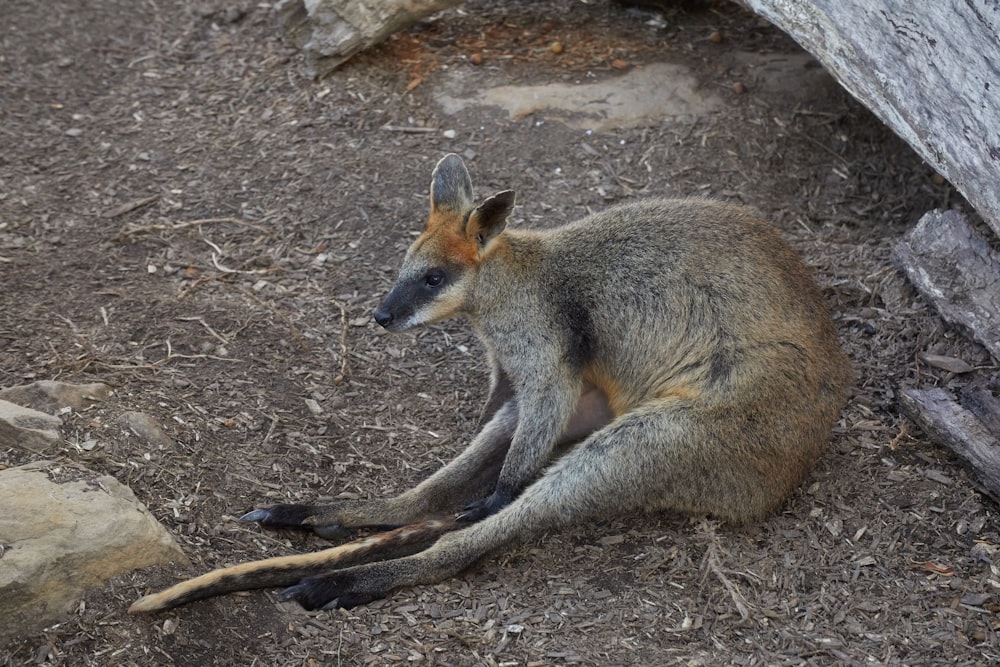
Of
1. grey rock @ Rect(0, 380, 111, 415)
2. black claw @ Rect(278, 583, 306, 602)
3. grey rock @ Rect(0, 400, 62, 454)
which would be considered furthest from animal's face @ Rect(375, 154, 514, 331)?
grey rock @ Rect(0, 400, 62, 454)

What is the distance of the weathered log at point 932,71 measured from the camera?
536 centimetres

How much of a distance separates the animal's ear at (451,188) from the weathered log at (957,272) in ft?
10.1

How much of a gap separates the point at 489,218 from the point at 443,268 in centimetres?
40

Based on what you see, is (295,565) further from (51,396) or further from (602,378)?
(602,378)

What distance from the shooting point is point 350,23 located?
8.71 metres

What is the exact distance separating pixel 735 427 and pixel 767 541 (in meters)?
0.72

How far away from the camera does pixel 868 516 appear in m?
5.71

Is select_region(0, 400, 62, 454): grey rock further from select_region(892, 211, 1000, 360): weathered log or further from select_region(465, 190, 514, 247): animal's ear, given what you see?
select_region(892, 211, 1000, 360): weathered log

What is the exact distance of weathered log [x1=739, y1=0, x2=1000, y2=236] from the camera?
5363 mm

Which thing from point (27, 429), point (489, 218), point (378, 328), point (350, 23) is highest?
point (489, 218)

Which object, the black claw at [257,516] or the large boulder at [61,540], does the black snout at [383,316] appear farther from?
the large boulder at [61,540]

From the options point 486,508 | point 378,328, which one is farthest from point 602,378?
point 378,328

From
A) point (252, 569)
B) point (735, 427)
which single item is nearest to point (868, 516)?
point (735, 427)

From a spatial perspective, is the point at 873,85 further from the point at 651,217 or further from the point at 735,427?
the point at 735,427
